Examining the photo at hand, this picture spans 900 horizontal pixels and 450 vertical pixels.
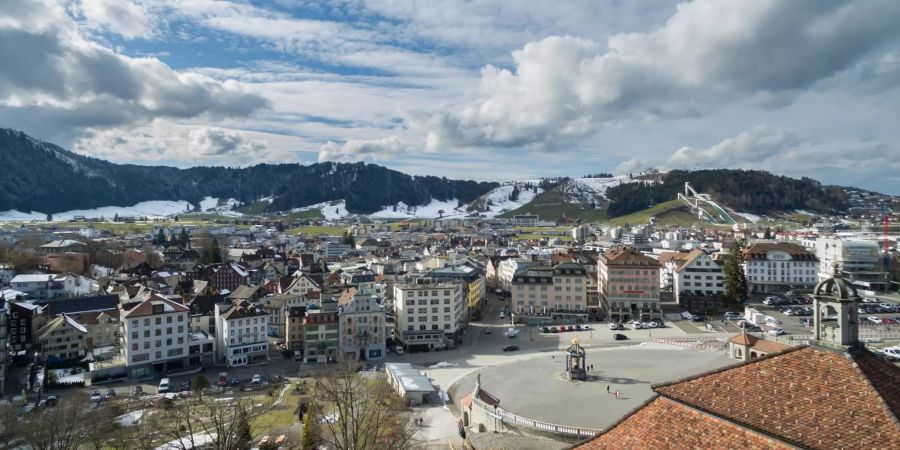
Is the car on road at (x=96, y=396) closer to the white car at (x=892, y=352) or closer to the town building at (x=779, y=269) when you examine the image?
the white car at (x=892, y=352)

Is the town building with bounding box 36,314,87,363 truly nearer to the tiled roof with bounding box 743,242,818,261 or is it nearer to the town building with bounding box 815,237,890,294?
the tiled roof with bounding box 743,242,818,261

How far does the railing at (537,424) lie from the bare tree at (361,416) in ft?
14.5

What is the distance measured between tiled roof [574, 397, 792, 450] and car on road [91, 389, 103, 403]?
38206 mm

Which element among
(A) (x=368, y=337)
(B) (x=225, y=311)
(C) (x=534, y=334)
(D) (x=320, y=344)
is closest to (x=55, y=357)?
(B) (x=225, y=311)

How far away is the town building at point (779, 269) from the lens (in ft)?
259

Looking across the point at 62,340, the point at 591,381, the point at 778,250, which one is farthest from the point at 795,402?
the point at 778,250

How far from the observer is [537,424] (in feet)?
101

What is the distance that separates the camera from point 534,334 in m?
60.1

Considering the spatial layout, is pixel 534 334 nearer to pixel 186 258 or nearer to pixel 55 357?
pixel 55 357

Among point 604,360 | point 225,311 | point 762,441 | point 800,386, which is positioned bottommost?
point 604,360

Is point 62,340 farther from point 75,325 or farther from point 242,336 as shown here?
point 242,336

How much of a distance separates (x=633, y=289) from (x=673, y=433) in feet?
195

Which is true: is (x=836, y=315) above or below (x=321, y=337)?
above

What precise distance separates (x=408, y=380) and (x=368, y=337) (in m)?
13.0
